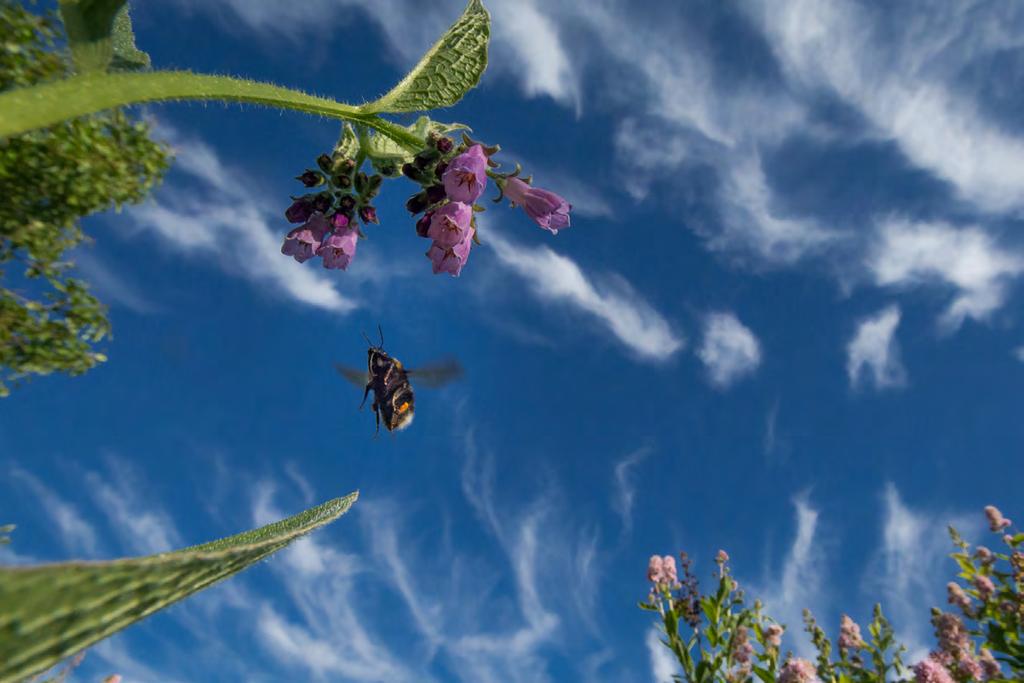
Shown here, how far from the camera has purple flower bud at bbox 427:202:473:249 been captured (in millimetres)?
1458

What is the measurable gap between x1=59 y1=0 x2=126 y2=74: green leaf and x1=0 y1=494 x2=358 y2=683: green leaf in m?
0.61

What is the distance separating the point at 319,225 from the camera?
1672mm

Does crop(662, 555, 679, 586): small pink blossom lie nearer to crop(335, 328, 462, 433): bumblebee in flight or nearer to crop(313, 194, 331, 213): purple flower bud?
crop(335, 328, 462, 433): bumblebee in flight

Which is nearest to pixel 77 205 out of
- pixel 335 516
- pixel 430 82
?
pixel 430 82

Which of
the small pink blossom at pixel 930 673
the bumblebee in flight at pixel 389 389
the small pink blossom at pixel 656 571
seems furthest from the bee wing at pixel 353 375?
the small pink blossom at pixel 930 673

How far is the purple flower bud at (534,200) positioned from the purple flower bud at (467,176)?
0.21m

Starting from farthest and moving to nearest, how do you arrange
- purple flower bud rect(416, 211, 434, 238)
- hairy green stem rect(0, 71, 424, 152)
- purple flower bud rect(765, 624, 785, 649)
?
purple flower bud rect(765, 624, 785, 649) < purple flower bud rect(416, 211, 434, 238) < hairy green stem rect(0, 71, 424, 152)

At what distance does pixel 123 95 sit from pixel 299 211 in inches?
36.7

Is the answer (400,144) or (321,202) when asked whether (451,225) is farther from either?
(321,202)

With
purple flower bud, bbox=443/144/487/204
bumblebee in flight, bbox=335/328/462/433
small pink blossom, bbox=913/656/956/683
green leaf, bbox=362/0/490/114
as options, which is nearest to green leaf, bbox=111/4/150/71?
green leaf, bbox=362/0/490/114

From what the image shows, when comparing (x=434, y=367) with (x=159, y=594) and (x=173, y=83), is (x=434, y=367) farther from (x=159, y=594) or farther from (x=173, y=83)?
(x=159, y=594)

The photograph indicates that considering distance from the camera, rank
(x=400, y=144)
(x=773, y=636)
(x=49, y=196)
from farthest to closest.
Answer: (x=49, y=196)
(x=773, y=636)
(x=400, y=144)

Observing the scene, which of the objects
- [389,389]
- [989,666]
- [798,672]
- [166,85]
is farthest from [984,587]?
[166,85]

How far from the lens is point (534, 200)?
1664mm
